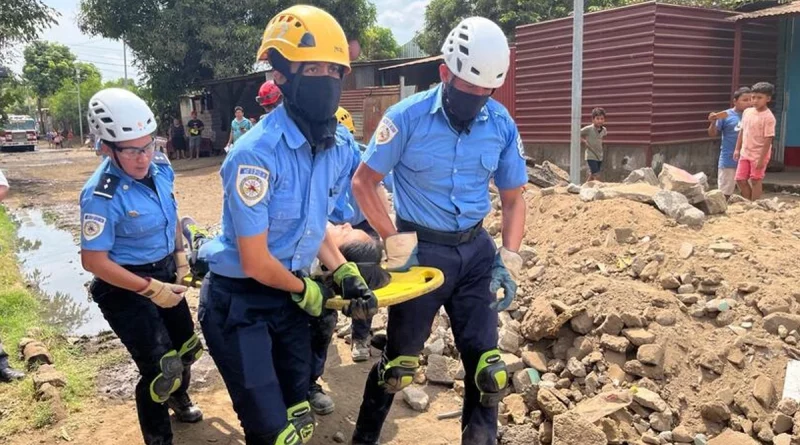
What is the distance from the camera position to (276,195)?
7.81ft

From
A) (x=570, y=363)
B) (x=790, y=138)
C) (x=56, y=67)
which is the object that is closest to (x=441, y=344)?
(x=570, y=363)

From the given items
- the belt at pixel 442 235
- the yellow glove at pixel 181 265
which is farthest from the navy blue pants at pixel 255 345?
the yellow glove at pixel 181 265

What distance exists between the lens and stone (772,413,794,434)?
3553 mm

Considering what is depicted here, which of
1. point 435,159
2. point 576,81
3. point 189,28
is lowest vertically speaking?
point 435,159

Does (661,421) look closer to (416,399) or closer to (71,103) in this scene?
(416,399)

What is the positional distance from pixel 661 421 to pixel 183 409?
2.79 metres

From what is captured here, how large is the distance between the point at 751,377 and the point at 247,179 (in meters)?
3.29

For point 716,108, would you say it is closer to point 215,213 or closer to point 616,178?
point 616,178

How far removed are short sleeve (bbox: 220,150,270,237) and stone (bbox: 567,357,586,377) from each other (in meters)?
2.60

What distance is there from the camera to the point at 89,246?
295 cm

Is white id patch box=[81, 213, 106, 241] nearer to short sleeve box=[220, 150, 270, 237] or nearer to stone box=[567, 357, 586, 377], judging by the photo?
short sleeve box=[220, 150, 270, 237]

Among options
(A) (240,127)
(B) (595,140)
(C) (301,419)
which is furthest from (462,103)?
(A) (240,127)

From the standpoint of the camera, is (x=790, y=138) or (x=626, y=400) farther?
(x=790, y=138)

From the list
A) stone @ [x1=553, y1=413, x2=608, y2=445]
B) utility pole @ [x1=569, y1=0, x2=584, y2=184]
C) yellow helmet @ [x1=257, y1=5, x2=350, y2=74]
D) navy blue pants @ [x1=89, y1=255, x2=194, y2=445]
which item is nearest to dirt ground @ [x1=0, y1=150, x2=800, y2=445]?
navy blue pants @ [x1=89, y1=255, x2=194, y2=445]
